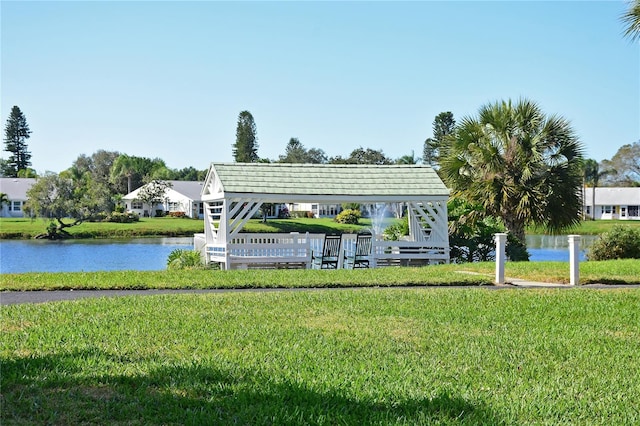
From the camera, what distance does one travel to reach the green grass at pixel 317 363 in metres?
6.01

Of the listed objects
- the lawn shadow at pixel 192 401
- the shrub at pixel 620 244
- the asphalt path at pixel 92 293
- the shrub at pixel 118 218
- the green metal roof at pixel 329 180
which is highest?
the green metal roof at pixel 329 180

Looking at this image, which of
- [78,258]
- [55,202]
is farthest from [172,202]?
[78,258]

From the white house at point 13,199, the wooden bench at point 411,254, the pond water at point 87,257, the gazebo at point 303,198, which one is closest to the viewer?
the gazebo at point 303,198

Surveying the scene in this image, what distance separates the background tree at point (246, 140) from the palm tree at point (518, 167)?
63.5 meters

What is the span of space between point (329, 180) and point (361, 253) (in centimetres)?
275

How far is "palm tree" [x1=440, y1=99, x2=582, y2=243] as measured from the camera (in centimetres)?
2559

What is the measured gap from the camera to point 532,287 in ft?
49.2

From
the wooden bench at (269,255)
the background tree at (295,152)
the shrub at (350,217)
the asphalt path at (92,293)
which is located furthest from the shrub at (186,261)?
the background tree at (295,152)

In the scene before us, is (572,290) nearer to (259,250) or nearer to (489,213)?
(259,250)

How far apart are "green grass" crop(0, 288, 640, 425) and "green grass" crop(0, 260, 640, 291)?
9.56ft

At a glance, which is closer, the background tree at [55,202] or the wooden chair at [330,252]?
the wooden chair at [330,252]

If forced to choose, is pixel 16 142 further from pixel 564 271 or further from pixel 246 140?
pixel 564 271

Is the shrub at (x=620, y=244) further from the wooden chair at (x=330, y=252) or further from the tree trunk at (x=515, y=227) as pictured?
the wooden chair at (x=330, y=252)

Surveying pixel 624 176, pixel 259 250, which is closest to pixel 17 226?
pixel 259 250
